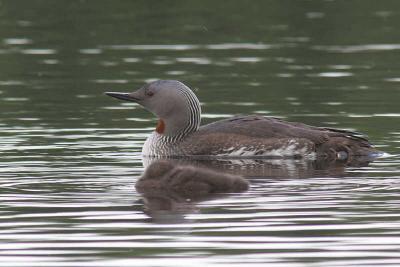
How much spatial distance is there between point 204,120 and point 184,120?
176 cm

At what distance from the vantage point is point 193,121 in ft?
52.7

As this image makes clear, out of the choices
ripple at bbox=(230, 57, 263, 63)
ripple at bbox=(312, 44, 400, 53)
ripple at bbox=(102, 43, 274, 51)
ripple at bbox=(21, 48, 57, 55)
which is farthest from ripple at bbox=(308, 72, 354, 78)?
ripple at bbox=(21, 48, 57, 55)

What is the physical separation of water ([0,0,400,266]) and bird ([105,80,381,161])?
33 centimetres

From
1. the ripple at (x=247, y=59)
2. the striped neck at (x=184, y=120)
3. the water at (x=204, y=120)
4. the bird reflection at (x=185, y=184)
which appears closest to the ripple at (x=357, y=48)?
the water at (x=204, y=120)

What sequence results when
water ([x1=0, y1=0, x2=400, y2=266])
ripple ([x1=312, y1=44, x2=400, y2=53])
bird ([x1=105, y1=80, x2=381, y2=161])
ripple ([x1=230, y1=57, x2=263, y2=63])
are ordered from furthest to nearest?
ripple ([x1=312, y1=44, x2=400, y2=53]) < ripple ([x1=230, y1=57, x2=263, y2=63]) < bird ([x1=105, y1=80, x2=381, y2=161]) < water ([x1=0, y1=0, x2=400, y2=266])

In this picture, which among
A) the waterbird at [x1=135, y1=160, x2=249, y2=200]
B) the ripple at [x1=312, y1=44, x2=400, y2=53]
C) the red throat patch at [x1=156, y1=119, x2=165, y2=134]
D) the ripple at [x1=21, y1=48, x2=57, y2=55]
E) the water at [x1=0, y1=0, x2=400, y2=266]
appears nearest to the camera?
the water at [x1=0, y1=0, x2=400, y2=266]

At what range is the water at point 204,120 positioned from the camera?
1013 cm

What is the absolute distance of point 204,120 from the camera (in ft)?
58.5

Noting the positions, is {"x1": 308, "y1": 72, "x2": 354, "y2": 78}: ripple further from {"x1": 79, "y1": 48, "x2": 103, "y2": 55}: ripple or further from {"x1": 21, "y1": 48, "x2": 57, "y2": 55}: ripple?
{"x1": 21, "y1": 48, "x2": 57, "y2": 55}: ripple

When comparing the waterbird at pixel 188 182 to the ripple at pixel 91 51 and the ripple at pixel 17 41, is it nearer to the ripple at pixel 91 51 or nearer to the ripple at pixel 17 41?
the ripple at pixel 91 51

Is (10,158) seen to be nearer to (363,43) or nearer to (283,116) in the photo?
(283,116)

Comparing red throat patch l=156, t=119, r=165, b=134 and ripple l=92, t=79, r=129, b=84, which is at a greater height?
red throat patch l=156, t=119, r=165, b=134

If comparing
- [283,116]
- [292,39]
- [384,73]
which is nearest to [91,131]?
[283,116]

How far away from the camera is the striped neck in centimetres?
1605
